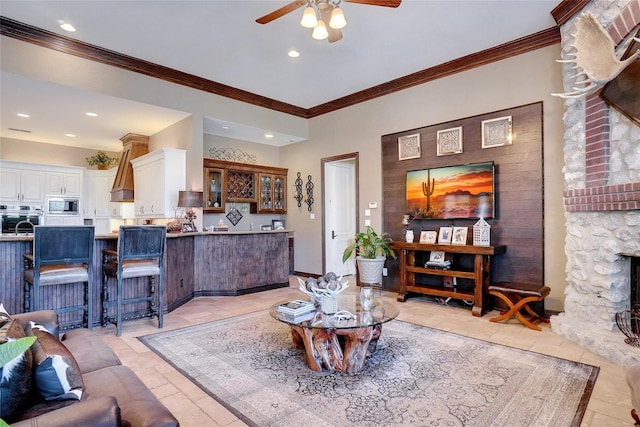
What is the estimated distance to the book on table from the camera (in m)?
2.72

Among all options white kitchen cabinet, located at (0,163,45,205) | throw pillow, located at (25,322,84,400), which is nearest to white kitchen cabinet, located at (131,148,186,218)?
white kitchen cabinet, located at (0,163,45,205)

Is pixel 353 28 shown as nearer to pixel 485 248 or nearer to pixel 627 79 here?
pixel 627 79

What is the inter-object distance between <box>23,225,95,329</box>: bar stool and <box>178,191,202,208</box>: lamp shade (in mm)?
1756

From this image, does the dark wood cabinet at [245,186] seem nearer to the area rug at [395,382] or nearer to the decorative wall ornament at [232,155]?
the decorative wall ornament at [232,155]

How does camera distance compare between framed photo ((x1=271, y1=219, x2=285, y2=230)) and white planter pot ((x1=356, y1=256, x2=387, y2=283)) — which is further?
framed photo ((x1=271, y1=219, x2=285, y2=230))

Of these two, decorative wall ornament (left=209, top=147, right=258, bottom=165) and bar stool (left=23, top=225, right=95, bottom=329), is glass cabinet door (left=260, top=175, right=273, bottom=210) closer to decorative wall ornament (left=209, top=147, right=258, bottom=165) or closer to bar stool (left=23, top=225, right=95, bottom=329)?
decorative wall ornament (left=209, top=147, right=258, bottom=165)

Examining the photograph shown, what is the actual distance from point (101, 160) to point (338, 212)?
17.1ft

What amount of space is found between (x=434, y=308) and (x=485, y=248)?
1.04 m

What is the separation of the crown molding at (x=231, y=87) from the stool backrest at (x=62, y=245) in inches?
94.4

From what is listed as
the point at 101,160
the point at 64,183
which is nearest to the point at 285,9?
the point at 101,160

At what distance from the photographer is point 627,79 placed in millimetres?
2777

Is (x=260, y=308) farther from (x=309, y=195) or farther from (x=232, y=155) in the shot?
(x=232, y=155)

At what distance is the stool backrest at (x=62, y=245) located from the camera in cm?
304

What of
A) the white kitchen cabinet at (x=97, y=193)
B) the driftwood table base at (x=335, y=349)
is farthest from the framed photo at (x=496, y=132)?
the white kitchen cabinet at (x=97, y=193)
